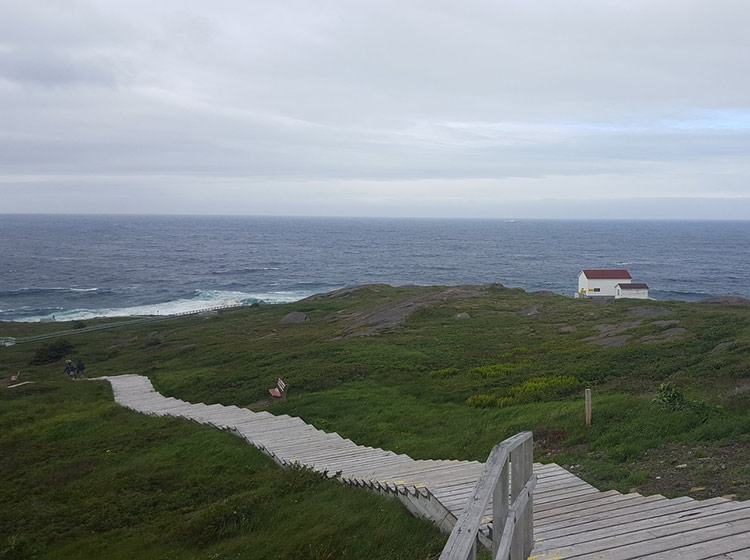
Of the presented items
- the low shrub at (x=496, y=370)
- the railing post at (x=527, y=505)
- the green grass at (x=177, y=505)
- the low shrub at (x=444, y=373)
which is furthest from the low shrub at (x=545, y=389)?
the railing post at (x=527, y=505)

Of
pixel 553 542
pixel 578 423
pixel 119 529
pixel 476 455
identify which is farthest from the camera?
pixel 578 423

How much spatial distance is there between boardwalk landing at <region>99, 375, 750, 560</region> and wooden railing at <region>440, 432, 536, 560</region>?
123 centimetres

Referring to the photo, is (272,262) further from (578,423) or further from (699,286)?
(578,423)

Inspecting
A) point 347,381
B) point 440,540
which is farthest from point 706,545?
point 347,381

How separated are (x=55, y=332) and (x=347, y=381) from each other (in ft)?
154

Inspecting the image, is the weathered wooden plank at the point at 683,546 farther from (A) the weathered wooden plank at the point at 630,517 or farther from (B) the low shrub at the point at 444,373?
(B) the low shrub at the point at 444,373

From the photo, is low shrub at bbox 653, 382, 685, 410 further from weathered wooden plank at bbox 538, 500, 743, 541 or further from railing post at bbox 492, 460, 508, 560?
railing post at bbox 492, 460, 508, 560

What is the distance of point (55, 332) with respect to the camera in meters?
58.8

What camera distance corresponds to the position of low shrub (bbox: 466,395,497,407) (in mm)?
19297

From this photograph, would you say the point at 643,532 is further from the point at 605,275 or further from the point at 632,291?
the point at 605,275

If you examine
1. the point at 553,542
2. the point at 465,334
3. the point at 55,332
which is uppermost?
the point at 553,542

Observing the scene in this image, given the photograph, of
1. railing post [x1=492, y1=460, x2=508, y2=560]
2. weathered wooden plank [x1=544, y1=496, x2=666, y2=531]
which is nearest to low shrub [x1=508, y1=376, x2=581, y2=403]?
weathered wooden plank [x1=544, y1=496, x2=666, y2=531]

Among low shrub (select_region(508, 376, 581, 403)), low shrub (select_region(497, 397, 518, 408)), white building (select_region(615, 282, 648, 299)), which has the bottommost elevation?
white building (select_region(615, 282, 648, 299))

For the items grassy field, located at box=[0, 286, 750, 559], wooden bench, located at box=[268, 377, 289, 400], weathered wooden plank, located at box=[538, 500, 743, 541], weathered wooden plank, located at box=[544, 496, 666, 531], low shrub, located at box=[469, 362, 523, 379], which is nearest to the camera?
weathered wooden plank, located at box=[538, 500, 743, 541]
